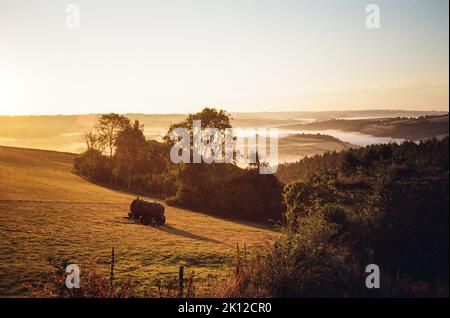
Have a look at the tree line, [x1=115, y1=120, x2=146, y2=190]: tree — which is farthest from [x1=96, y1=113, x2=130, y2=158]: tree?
the tree line

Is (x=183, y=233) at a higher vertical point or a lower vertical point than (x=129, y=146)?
lower

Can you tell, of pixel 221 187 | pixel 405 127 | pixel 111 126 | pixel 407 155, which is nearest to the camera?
pixel 407 155

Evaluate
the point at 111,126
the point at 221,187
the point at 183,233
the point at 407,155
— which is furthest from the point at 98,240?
the point at 111,126

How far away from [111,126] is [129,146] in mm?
5941

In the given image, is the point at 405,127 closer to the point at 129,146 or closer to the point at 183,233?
the point at 183,233

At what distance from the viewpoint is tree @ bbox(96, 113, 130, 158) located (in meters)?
67.9

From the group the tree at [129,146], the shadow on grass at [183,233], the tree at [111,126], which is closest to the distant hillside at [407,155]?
the shadow on grass at [183,233]

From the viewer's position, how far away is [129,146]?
219ft

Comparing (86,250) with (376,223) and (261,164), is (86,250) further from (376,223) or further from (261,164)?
(261,164)

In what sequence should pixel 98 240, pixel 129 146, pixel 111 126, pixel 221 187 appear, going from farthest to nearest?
pixel 111 126 → pixel 129 146 → pixel 221 187 → pixel 98 240

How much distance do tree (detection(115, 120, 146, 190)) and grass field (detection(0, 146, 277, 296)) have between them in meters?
21.3

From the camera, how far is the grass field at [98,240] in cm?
1703
